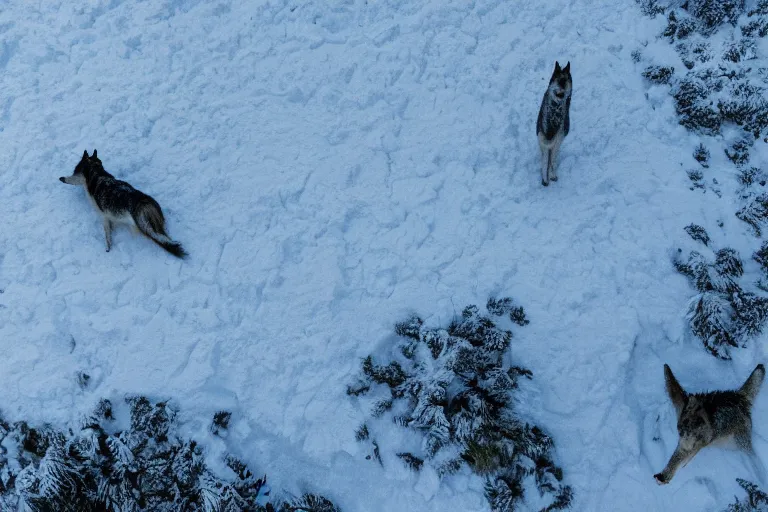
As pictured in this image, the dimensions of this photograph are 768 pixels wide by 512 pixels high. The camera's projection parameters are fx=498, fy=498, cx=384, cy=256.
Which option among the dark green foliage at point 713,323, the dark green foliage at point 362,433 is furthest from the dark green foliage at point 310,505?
the dark green foliage at point 713,323

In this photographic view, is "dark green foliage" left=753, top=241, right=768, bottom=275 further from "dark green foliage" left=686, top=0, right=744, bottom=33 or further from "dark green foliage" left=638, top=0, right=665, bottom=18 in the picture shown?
"dark green foliage" left=638, top=0, right=665, bottom=18


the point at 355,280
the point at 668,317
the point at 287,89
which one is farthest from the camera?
the point at 287,89

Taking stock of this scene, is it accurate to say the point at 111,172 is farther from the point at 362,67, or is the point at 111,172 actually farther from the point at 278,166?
the point at 362,67

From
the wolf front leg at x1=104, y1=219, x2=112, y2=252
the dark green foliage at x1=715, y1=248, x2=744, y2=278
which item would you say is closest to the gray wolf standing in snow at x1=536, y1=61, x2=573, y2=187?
the dark green foliage at x1=715, y1=248, x2=744, y2=278

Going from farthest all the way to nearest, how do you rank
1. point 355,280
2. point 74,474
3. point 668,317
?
point 355,280 → point 668,317 → point 74,474

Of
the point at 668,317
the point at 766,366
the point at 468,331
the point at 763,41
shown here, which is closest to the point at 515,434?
the point at 468,331

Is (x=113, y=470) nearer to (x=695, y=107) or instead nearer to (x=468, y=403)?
(x=468, y=403)

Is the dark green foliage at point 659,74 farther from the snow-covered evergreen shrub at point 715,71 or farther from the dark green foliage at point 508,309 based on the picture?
the dark green foliage at point 508,309
